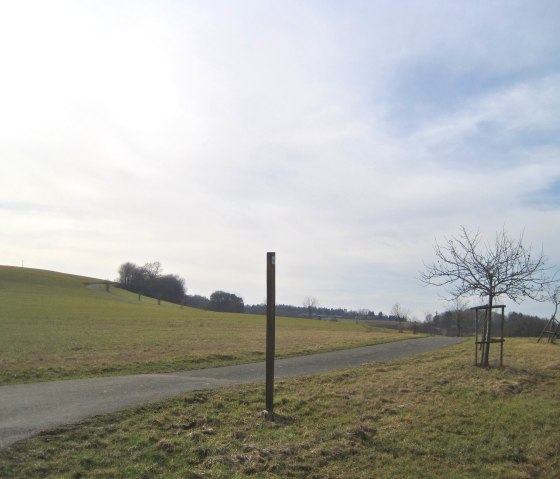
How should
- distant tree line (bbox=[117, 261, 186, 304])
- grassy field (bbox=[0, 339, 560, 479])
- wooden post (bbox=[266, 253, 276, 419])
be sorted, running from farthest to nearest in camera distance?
distant tree line (bbox=[117, 261, 186, 304]) → wooden post (bbox=[266, 253, 276, 419]) → grassy field (bbox=[0, 339, 560, 479])

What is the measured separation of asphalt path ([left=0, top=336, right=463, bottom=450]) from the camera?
24.5 feet

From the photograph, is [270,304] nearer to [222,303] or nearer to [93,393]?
[93,393]

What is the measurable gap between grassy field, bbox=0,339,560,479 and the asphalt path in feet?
1.76

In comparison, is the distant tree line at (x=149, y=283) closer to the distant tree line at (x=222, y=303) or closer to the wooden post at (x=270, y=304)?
the distant tree line at (x=222, y=303)

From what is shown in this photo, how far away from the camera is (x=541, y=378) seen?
1251cm

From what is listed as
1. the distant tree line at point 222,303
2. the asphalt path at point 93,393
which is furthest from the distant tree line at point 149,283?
the asphalt path at point 93,393

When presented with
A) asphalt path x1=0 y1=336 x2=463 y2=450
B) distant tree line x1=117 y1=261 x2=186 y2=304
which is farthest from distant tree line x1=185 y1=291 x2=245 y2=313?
asphalt path x1=0 y1=336 x2=463 y2=450

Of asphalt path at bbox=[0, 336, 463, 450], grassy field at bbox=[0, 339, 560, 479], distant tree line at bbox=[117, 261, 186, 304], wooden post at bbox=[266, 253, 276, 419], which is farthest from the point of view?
distant tree line at bbox=[117, 261, 186, 304]

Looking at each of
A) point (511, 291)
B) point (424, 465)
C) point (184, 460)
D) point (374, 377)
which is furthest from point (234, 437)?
point (511, 291)

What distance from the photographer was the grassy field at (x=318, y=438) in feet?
19.3

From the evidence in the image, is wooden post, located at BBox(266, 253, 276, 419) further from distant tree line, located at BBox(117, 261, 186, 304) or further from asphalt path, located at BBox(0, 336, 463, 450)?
distant tree line, located at BBox(117, 261, 186, 304)

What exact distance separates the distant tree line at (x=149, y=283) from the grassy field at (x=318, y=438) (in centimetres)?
13527

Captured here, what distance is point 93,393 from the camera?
9.86 metres

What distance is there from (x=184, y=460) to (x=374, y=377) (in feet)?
24.4
